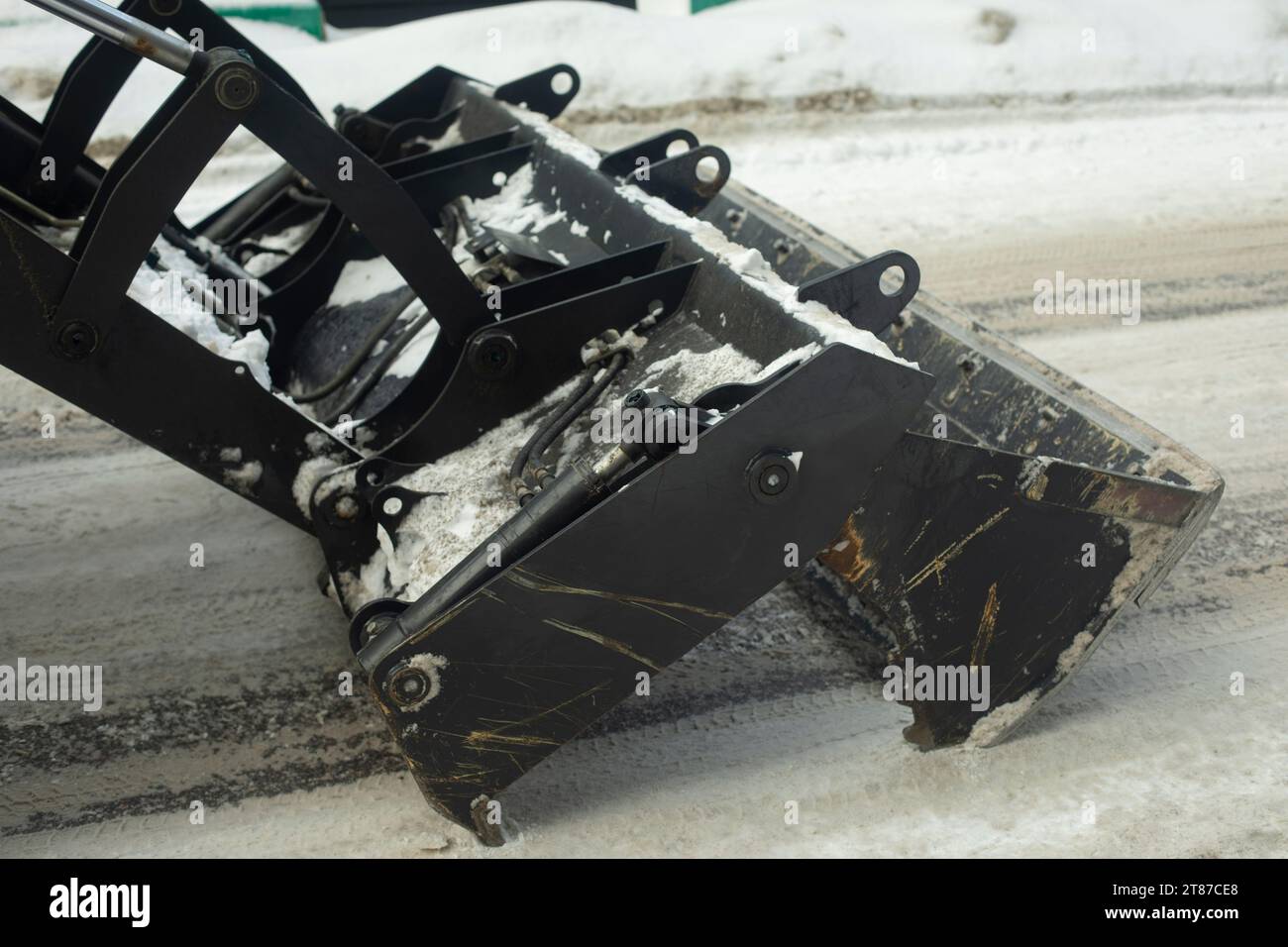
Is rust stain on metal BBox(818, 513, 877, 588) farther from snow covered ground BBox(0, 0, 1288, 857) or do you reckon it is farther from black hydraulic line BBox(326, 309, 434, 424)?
black hydraulic line BBox(326, 309, 434, 424)

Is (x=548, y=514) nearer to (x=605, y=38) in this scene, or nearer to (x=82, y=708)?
(x=82, y=708)

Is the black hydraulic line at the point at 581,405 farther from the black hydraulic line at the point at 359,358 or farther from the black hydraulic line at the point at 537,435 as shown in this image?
the black hydraulic line at the point at 359,358

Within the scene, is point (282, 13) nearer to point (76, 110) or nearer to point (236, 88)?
point (76, 110)

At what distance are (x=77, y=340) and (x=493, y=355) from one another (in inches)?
32.1

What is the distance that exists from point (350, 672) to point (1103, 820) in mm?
1717

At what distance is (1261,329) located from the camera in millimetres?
5047

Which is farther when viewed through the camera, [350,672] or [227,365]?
[350,672]

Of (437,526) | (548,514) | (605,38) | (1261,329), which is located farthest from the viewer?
(605,38)

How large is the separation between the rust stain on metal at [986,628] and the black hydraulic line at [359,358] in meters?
1.61

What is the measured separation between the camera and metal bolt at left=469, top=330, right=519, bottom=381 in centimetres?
283

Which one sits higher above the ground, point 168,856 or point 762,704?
point 762,704

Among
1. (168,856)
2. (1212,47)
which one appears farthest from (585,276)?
(1212,47)

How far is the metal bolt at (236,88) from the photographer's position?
7.98ft

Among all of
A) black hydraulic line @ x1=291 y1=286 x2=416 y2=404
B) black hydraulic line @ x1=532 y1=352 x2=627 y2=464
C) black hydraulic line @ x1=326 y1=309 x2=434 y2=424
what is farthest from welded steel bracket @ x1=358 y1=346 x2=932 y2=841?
black hydraulic line @ x1=291 y1=286 x2=416 y2=404
